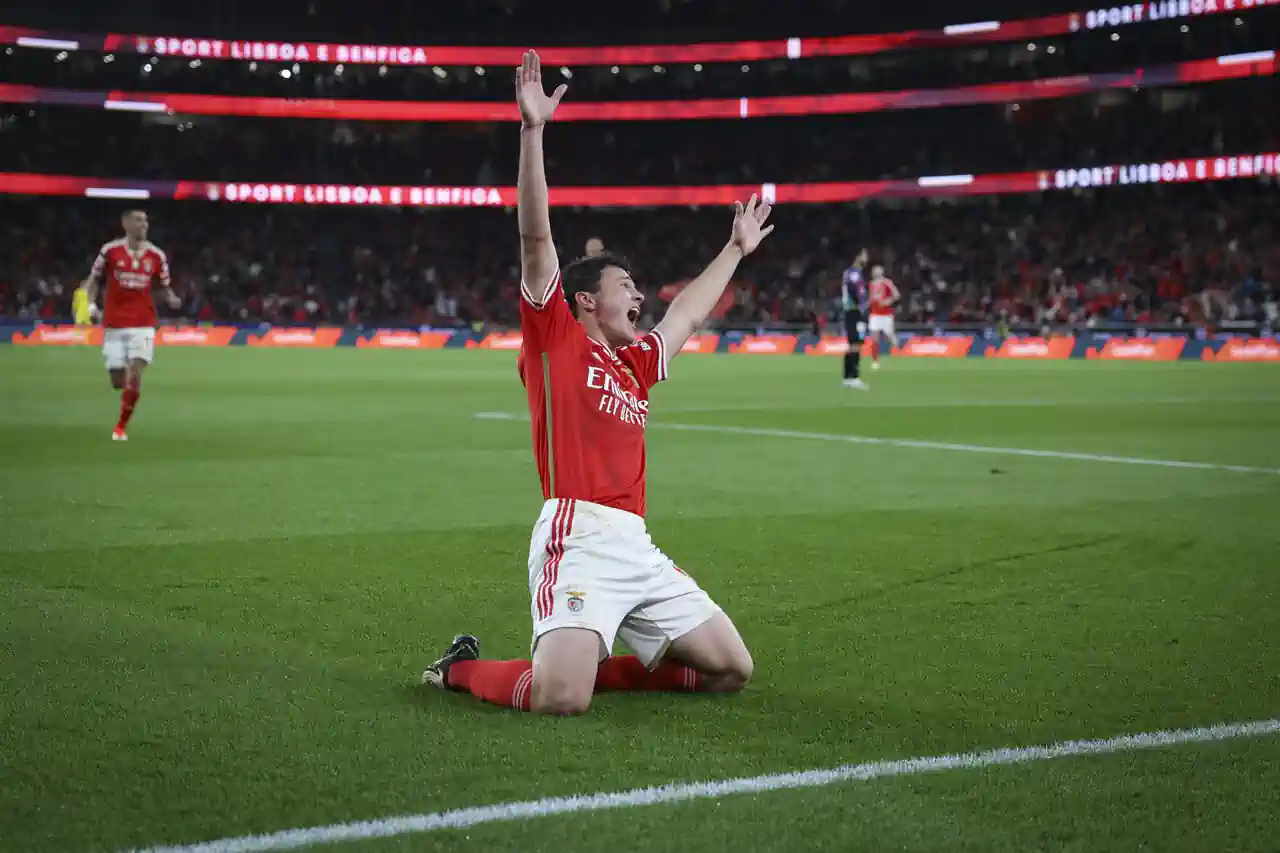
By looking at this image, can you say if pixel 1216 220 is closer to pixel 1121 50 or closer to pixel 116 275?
pixel 1121 50

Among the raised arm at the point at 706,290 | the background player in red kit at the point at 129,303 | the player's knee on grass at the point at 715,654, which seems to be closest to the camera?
the player's knee on grass at the point at 715,654

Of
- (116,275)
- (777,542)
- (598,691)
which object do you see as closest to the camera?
(598,691)

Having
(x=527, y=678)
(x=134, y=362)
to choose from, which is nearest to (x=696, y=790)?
(x=527, y=678)

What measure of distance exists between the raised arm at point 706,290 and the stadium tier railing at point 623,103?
48451mm

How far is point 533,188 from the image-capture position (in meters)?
4.91

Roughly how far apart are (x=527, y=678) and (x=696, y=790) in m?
1.09

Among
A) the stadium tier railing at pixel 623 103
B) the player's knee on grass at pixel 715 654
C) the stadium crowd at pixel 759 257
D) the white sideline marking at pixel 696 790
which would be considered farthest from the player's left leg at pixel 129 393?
the stadium tier railing at pixel 623 103

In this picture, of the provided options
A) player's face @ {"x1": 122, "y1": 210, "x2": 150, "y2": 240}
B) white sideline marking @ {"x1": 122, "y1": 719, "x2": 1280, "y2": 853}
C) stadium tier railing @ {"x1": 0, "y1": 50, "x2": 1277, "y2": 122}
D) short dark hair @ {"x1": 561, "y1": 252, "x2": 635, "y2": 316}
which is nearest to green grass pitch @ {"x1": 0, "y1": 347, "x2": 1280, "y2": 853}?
white sideline marking @ {"x1": 122, "y1": 719, "x2": 1280, "y2": 853}

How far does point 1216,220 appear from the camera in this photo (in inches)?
2047

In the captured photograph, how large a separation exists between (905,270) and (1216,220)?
36.9 ft

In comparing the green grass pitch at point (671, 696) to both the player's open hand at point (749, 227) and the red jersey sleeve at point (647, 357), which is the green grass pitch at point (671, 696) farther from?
the player's open hand at point (749, 227)

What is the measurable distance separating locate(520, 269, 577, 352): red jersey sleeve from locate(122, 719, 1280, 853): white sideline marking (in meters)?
1.78

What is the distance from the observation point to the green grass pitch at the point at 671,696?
3.82 m

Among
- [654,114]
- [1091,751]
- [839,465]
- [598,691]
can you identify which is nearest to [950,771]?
[1091,751]
